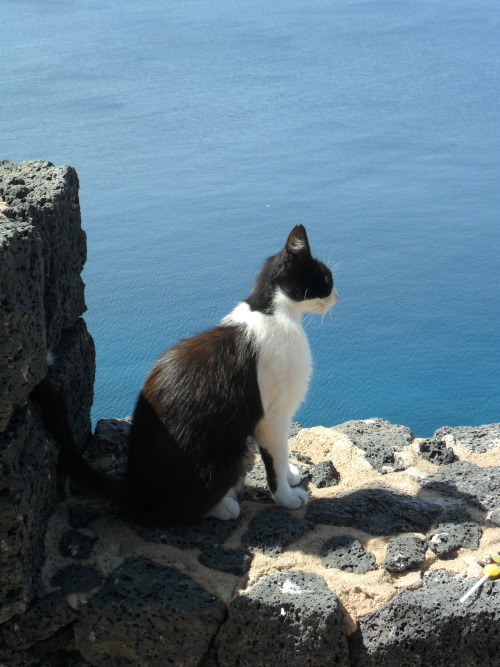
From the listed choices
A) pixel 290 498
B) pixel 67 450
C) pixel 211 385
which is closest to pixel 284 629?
pixel 290 498

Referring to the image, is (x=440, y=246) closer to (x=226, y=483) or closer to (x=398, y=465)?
(x=398, y=465)

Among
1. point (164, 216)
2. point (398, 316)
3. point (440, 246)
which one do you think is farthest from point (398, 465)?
point (164, 216)

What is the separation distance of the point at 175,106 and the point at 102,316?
3.83m

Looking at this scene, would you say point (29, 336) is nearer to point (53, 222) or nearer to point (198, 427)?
point (53, 222)

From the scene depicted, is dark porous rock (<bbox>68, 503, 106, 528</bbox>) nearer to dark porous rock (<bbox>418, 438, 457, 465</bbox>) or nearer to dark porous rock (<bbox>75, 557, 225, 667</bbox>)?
dark porous rock (<bbox>75, 557, 225, 667</bbox>)

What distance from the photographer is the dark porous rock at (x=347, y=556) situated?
2441mm

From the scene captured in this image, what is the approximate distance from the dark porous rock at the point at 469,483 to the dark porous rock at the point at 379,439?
7.1 inches

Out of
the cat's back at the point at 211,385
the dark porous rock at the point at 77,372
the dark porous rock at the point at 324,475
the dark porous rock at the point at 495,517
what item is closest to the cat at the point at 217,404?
the cat's back at the point at 211,385

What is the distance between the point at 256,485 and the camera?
2.91 metres

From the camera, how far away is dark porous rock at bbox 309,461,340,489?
296cm

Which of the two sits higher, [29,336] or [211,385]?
[29,336]

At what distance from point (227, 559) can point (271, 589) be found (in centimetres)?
19

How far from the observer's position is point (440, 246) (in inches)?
255

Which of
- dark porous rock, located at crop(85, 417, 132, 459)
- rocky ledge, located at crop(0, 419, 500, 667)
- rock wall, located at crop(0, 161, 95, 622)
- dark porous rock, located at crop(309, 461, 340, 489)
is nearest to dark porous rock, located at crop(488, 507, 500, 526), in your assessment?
rocky ledge, located at crop(0, 419, 500, 667)
